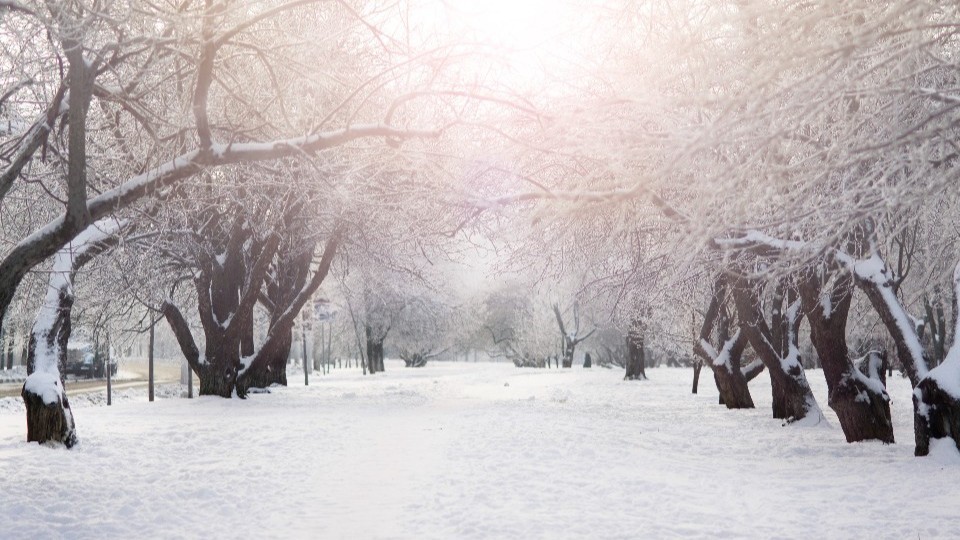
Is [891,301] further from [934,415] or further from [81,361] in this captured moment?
[81,361]

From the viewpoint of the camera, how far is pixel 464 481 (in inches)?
325

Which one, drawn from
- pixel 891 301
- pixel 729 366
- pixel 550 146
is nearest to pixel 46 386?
pixel 550 146

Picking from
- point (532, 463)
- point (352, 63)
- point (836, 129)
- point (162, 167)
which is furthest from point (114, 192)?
point (836, 129)

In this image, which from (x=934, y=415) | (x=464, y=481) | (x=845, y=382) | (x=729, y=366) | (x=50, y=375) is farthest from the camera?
(x=729, y=366)

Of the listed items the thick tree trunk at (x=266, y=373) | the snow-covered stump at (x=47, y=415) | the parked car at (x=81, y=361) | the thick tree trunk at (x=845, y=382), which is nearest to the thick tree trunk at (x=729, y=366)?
the thick tree trunk at (x=845, y=382)

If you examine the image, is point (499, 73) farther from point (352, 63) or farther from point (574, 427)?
point (574, 427)

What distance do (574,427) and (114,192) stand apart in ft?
27.9

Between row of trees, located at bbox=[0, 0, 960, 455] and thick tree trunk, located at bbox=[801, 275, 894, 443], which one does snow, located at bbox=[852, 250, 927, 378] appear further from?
thick tree trunk, located at bbox=[801, 275, 894, 443]

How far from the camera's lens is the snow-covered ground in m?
6.46

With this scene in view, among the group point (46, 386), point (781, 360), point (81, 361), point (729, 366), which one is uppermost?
point (81, 361)

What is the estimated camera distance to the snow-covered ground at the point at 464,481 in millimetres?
6461

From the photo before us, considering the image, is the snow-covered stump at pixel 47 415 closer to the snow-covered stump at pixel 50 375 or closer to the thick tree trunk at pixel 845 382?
the snow-covered stump at pixel 50 375

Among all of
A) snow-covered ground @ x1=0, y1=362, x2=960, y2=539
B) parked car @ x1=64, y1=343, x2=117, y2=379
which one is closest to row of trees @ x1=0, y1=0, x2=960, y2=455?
snow-covered ground @ x1=0, y1=362, x2=960, y2=539

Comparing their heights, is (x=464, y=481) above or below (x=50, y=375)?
below
